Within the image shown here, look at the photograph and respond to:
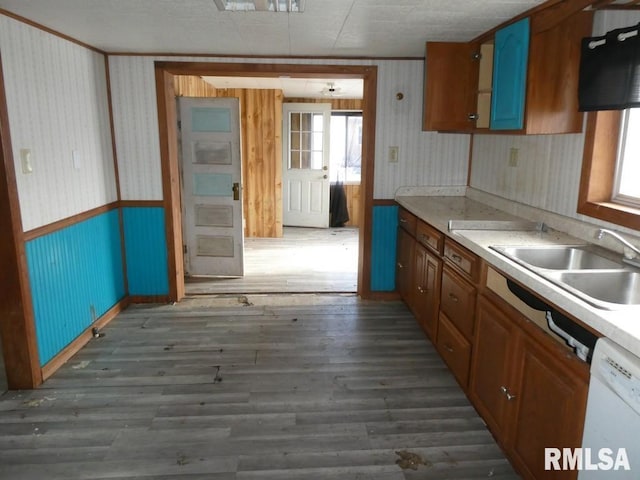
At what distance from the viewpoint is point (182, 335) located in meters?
3.48

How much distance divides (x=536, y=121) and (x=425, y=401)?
1656mm

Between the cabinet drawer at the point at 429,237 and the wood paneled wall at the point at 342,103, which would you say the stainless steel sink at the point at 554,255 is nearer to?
the cabinet drawer at the point at 429,237

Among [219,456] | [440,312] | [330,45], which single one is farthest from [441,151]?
[219,456]

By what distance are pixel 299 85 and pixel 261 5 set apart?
3.68m

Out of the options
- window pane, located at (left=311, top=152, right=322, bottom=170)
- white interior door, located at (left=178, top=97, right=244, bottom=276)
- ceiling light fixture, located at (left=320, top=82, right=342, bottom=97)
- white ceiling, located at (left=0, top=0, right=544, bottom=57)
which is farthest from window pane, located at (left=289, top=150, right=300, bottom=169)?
white ceiling, located at (left=0, top=0, right=544, bottom=57)

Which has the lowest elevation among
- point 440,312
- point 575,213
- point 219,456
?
point 219,456

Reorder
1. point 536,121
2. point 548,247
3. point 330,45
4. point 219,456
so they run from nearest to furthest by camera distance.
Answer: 1. point 219,456
2. point 548,247
3. point 536,121
4. point 330,45

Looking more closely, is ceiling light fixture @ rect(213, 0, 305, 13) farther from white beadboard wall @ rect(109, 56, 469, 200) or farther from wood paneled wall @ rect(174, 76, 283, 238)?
wood paneled wall @ rect(174, 76, 283, 238)

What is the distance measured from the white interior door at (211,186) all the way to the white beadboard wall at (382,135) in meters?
0.78

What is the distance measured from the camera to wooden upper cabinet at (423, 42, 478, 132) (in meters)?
3.29

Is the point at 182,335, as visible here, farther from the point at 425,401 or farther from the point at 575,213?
the point at 575,213

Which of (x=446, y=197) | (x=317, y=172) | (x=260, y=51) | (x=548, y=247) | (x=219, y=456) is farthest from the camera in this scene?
(x=317, y=172)

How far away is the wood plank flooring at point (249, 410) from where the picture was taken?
211 centimetres

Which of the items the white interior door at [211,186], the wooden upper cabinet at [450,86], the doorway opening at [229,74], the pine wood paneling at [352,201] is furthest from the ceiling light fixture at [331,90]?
the wooden upper cabinet at [450,86]
